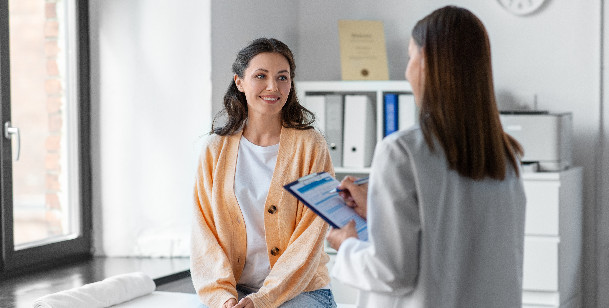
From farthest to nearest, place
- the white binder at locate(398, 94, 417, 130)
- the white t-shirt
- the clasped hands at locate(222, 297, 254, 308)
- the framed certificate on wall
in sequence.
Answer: the framed certificate on wall
the white binder at locate(398, 94, 417, 130)
the white t-shirt
the clasped hands at locate(222, 297, 254, 308)

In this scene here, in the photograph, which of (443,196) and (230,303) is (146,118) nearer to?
(230,303)

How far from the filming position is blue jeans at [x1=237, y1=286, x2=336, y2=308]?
212 cm

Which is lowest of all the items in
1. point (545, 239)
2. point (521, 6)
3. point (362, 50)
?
point (545, 239)

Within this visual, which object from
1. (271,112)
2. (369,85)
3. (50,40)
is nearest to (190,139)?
(50,40)

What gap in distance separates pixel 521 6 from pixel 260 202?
228 centimetres

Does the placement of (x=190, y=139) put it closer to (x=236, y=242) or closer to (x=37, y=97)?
(x=37, y=97)

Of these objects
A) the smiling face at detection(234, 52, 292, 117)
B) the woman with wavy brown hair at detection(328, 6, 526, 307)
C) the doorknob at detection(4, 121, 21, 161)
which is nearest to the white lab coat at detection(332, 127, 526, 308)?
the woman with wavy brown hair at detection(328, 6, 526, 307)

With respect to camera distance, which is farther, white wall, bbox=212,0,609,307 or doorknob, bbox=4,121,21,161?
white wall, bbox=212,0,609,307

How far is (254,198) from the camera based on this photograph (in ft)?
7.09

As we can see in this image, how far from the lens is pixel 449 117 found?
4.61 ft

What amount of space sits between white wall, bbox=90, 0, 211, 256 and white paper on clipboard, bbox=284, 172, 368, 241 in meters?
1.77

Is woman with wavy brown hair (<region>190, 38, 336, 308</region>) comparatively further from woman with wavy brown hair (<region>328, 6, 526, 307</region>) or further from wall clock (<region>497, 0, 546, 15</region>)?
wall clock (<region>497, 0, 546, 15</region>)

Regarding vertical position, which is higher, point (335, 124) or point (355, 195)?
point (335, 124)

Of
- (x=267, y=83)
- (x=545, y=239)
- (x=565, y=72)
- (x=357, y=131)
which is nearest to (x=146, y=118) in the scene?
(x=357, y=131)
